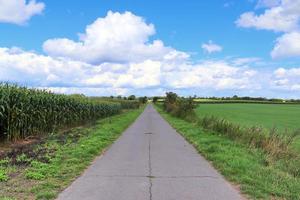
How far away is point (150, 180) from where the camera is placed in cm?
923

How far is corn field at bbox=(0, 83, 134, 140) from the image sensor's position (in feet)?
57.9

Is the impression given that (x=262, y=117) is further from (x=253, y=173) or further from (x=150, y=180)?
(x=150, y=180)

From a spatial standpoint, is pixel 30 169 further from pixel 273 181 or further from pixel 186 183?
pixel 273 181

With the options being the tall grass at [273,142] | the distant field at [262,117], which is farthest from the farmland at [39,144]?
the distant field at [262,117]

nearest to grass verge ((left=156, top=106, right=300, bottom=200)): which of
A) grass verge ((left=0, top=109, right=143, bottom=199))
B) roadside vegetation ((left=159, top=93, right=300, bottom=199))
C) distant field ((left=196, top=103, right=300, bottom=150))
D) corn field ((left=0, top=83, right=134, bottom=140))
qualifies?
roadside vegetation ((left=159, top=93, right=300, bottom=199))

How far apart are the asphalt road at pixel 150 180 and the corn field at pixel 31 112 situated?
19.6 ft

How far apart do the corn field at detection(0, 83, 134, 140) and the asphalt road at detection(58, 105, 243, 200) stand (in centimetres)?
596

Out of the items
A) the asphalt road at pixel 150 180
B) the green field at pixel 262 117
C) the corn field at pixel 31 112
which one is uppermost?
the corn field at pixel 31 112

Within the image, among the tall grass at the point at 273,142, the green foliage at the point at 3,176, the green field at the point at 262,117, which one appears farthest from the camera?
the green field at the point at 262,117

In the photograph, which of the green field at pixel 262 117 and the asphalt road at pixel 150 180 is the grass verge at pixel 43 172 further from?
the green field at pixel 262 117

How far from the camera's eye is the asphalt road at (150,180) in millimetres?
7770

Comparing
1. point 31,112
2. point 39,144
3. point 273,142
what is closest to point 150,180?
point 273,142

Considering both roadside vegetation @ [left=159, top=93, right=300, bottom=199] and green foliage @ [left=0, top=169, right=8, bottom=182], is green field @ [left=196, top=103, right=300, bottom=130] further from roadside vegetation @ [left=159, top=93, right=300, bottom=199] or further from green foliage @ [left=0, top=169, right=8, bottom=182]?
green foliage @ [left=0, top=169, right=8, bottom=182]

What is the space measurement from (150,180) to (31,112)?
41.1ft
